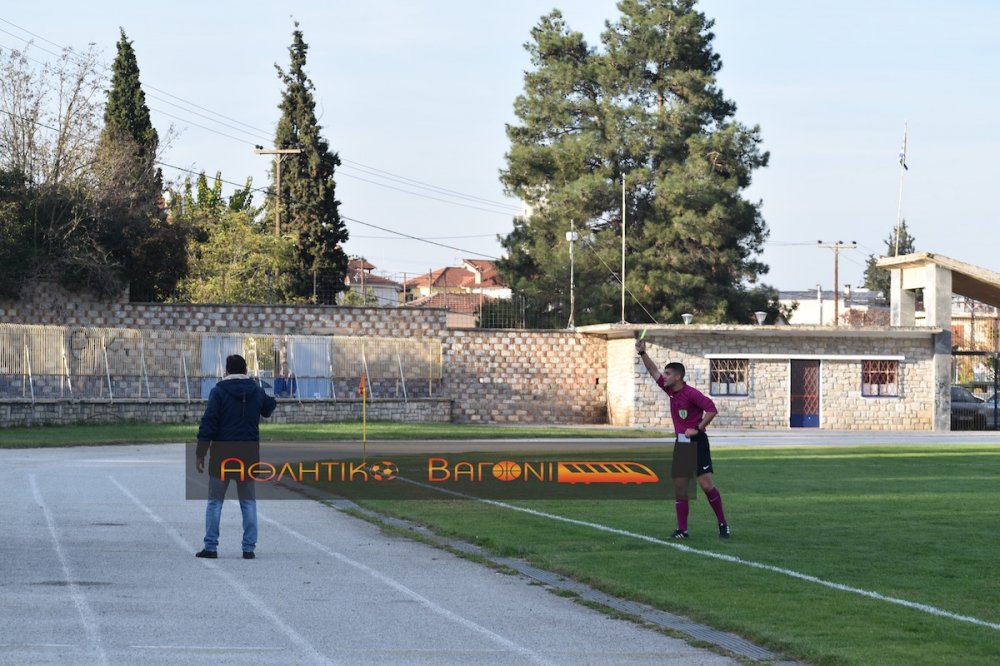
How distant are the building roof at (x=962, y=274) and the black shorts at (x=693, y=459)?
3839cm

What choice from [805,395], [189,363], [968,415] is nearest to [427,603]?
[189,363]

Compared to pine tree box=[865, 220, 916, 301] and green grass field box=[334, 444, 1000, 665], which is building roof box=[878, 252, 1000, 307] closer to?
green grass field box=[334, 444, 1000, 665]

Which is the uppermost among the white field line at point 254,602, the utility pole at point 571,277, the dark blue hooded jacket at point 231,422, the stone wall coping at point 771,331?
the utility pole at point 571,277

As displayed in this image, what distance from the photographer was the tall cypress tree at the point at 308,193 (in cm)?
6869

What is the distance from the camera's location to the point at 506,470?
28.2 metres

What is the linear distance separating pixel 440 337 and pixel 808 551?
40.0 metres

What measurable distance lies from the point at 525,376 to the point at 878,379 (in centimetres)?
1306

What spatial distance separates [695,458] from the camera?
15.4 meters

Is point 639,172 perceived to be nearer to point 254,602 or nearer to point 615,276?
point 615,276

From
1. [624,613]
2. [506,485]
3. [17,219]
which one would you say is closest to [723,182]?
[17,219]

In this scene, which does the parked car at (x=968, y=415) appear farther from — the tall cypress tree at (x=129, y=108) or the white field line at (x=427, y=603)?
the white field line at (x=427, y=603)

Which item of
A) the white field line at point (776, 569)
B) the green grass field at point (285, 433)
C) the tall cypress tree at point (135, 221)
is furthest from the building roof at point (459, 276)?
the white field line at point (776, 569)

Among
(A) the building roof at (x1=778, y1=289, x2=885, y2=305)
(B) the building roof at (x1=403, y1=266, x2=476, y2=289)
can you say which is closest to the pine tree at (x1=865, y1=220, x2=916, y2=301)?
(A) the building roof at (x1=778, y1=289, x2=885, y2=305)

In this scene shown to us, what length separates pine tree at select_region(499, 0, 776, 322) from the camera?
6500 centimetres
